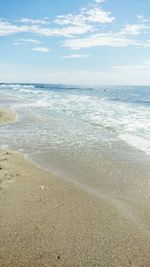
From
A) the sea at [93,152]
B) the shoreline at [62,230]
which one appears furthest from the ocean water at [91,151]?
the shoreline at [62,230]

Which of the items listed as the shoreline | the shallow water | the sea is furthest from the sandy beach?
the sea

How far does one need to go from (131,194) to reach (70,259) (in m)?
3.21

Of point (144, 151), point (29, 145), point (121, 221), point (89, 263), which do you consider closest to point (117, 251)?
point (89, 263)

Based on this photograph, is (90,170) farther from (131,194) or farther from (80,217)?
(80,217)

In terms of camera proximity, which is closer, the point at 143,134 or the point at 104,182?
the point at 104,182

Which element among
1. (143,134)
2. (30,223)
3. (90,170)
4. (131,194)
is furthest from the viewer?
(143,134)

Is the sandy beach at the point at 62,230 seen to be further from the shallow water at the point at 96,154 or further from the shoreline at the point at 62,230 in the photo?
the shallow water at the point at 96,154

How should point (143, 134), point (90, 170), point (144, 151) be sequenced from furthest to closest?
point (143, 134) < point (144, 151) < point (90, 170)

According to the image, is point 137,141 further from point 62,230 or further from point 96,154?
point 62,230

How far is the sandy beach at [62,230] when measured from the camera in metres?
5.38

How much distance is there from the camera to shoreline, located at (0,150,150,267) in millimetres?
5383

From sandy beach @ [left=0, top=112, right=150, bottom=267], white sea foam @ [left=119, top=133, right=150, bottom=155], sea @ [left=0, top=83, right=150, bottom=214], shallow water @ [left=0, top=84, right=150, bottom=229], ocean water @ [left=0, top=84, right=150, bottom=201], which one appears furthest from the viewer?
white sea foam @ [left=119, top=133, right=150, bottom=155]

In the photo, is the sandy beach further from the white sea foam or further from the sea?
the white sea foam

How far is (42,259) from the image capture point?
5.33 m
